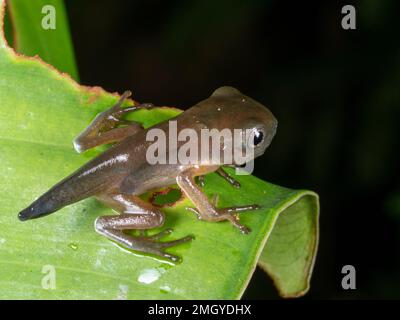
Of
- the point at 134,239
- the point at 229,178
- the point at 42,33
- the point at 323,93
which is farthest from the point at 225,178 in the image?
the point at 323,93

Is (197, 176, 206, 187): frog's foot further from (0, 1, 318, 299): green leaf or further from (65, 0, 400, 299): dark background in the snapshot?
(65, 0, 400, 299): dark background

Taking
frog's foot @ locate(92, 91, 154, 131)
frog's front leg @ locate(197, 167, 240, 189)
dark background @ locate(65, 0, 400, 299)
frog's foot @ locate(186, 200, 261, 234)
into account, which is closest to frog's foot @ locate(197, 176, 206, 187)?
frog's front leg @ locate(197, 167, 240, 189)

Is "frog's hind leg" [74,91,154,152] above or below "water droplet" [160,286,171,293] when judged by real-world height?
above

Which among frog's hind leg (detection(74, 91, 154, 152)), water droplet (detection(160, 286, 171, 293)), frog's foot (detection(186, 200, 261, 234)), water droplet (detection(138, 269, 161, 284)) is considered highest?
frog's hind leg (detection(74, 91, 154, 152))

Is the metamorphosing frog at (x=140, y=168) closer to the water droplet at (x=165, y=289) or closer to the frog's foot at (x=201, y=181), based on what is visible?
the frog's foot at (x=201, y=181)

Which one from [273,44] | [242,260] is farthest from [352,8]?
[242,260]

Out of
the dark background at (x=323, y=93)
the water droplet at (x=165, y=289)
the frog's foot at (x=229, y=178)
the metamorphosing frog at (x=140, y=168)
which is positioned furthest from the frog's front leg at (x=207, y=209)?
the dark background at (x=323, y=93)
